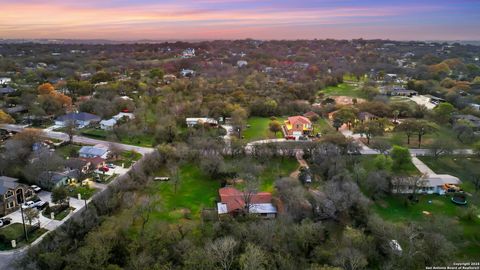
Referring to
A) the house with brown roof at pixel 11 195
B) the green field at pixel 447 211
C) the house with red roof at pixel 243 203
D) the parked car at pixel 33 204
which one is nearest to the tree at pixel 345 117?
the green field at pixel 447 211

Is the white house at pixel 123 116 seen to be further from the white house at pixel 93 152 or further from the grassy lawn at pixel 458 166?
the grassy lawn at pixel 458 166

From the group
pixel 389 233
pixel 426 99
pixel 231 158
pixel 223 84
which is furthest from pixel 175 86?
pixel 389 233

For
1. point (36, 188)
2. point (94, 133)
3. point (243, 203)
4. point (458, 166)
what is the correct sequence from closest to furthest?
point (243, 203) < point (36, 188) < point (458, 166) < point (94, 133)

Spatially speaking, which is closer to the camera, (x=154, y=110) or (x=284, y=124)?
(x=284, y=124)

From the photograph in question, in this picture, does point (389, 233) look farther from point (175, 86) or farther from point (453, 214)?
point (175, 86)

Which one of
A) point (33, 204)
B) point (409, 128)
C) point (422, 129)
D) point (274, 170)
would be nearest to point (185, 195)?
point (274, 170)

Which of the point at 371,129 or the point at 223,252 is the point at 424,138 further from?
the point at 223,252

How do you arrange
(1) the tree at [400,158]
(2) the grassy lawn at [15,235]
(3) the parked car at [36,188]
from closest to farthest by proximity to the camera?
(2) the grassy lawn at [15,235] → (3) the parked car at [36,188] → (1) the tree at [400,158]
